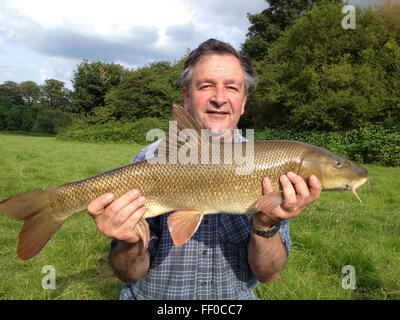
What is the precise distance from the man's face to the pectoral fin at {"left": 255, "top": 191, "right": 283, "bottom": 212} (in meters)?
0.95

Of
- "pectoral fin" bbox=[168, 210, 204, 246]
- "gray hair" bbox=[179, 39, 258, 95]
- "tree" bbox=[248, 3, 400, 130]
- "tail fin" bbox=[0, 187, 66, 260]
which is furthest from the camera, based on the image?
"tree" bbox=[248, 3, 400, 130]

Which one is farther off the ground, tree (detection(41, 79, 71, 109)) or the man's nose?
tree (detection(41, 79, 71, 109))

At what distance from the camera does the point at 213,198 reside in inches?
86.6

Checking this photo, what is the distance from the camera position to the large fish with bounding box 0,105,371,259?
211cm

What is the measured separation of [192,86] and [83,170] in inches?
334

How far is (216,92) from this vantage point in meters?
2.82

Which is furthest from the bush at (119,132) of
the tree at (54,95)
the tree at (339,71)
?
the tree at (54,95)

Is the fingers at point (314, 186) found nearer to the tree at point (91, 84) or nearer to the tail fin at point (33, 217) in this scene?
the tail fin at point (33, 217)

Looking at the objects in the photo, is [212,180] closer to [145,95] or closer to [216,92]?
[216,92]

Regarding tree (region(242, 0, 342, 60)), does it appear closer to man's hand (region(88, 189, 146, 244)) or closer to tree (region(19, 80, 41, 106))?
man's hand (region(88, 189, 146, 244))

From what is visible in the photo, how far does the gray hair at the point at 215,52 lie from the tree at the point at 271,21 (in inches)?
1187

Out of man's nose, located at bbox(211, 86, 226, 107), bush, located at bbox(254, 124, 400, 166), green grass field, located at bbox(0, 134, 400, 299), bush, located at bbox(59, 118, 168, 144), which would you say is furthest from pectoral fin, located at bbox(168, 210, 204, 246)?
bush, located at bbox(59, 118, 168, 144)

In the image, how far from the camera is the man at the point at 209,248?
6.86ft
